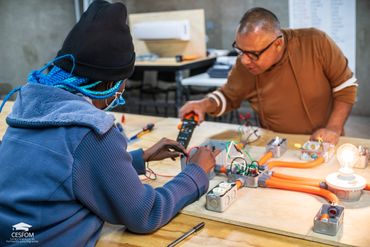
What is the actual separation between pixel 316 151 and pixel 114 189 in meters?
0.89

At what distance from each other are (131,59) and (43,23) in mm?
5949

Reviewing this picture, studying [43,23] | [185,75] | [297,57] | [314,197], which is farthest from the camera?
[43,23]

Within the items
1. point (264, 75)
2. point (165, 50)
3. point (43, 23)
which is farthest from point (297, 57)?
point (43, 23)

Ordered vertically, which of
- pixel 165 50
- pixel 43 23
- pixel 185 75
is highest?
pixel 43 23

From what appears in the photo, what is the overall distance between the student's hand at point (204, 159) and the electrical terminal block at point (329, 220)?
0.40 metres

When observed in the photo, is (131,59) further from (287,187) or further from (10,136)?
(287,187)

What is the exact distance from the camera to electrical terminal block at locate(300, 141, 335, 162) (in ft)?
5.25

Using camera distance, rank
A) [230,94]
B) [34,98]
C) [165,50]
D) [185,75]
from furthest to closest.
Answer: [185,75] < [165,50] < [230,94] < [34,98]

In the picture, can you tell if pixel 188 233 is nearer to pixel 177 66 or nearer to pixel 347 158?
pixel 347 158

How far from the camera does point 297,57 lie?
2.16 m

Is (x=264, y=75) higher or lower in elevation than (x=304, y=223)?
higher

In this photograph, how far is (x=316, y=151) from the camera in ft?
5.27

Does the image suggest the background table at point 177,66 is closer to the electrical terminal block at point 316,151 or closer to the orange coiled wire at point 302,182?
the electrical terminal block at point 316,151

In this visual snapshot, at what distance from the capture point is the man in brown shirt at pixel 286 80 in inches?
78.5
